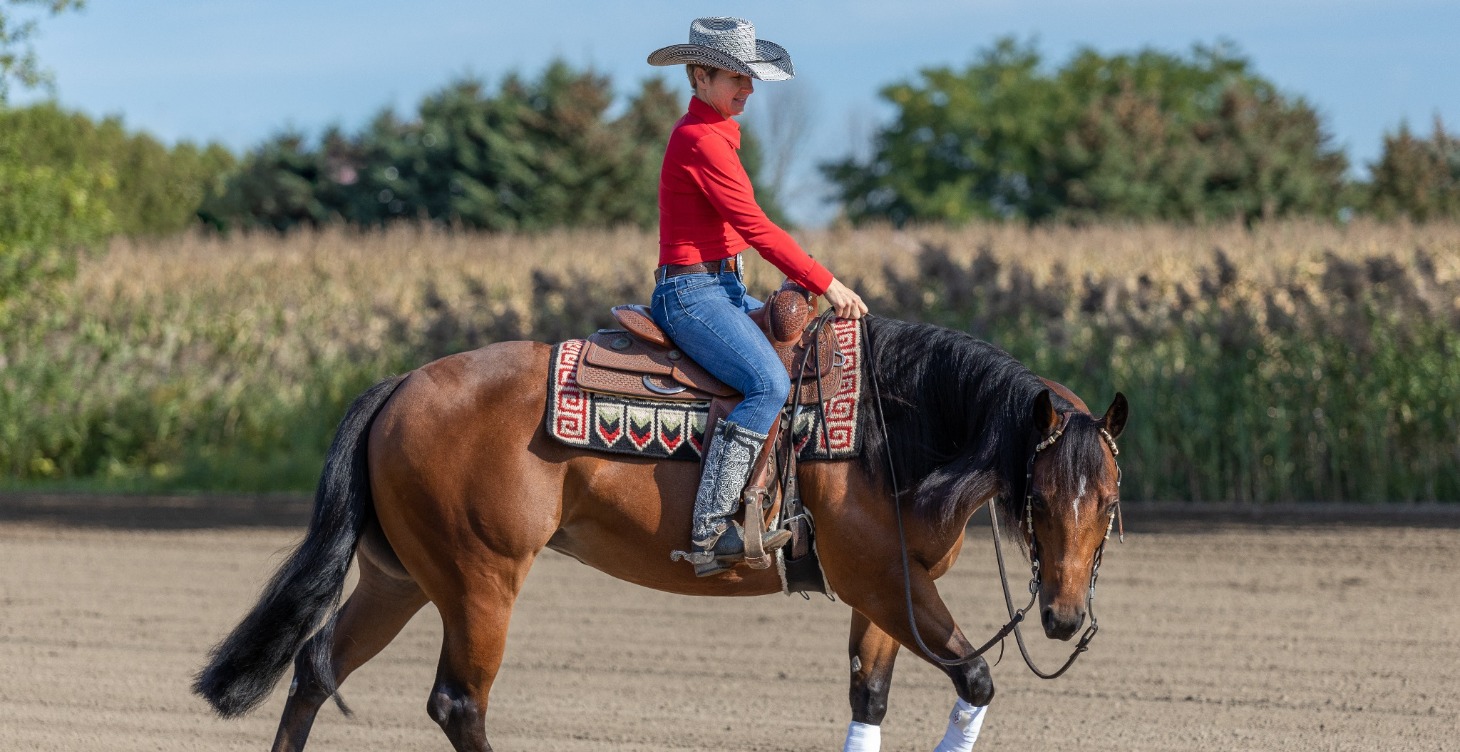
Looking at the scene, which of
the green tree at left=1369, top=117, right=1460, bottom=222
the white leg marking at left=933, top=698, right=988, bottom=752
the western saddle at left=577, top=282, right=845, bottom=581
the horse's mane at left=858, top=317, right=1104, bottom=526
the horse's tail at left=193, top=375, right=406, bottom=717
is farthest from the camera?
the green tree at left=1369, top=117, right=1460, bottom=222

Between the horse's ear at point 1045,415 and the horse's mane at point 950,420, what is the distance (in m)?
0.05

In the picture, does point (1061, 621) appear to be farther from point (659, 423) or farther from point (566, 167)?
point (566, 167)

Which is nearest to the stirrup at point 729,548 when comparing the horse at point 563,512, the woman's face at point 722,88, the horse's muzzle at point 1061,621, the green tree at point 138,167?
the horse at point 563,512

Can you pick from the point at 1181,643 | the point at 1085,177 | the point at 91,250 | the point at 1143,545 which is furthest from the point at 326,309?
the point at 1085,177

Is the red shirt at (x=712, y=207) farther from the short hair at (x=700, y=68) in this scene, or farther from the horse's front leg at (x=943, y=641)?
the horse's front leg at (x=943, y=641)

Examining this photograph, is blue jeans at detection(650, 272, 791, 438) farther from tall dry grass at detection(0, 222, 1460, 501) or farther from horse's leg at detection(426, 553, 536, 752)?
tall dry grass at detection(0, 222, 1460, 501)

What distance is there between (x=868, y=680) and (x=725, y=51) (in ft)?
6.84

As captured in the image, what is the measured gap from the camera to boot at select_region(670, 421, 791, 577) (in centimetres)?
443

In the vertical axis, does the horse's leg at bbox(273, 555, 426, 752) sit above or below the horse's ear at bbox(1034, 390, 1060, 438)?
below

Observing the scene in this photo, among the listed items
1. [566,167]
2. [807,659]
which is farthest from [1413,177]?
[807,659]

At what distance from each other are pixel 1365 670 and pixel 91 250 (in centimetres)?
1465

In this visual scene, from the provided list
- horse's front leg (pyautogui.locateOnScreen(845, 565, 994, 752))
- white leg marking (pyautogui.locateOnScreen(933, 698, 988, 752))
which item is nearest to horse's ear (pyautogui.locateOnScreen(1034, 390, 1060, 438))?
horse's front leg (pyautogui.locateOnScreen(845, 565, 994, 752))

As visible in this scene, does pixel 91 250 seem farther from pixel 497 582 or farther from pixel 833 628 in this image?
pixel 497 582

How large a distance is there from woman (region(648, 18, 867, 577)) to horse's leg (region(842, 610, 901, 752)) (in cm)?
60
